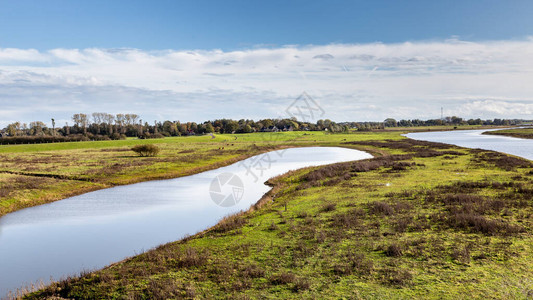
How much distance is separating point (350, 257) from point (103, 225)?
70.9 feet

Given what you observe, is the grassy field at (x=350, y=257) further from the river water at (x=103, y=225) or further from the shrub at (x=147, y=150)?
the shrub at (x=147, y=150)

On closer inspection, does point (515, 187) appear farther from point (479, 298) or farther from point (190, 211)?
point (190, 211)

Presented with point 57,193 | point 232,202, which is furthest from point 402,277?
point 57,193

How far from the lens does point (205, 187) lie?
46500mm

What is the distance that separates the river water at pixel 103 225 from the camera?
63.5 ft
